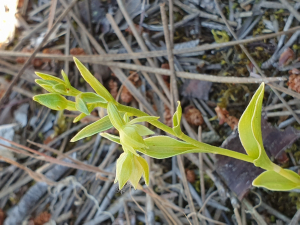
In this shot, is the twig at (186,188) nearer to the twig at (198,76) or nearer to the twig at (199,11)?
the twig at (198,76)

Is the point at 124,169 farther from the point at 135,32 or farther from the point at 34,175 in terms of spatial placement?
the point at 135,32

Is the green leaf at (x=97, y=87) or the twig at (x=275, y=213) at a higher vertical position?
the green leaf at (x=97, y=87)

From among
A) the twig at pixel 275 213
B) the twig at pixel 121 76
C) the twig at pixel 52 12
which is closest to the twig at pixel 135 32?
the twig at pixel 121 76

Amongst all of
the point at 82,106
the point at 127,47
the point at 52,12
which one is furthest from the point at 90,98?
the point at 52,12

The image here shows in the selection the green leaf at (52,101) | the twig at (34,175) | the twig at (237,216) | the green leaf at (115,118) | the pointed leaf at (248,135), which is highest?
the green leaf at (52,101)

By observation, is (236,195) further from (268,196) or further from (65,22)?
(65,22)

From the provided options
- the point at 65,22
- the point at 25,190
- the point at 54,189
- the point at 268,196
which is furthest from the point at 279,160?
the point at 65,22
